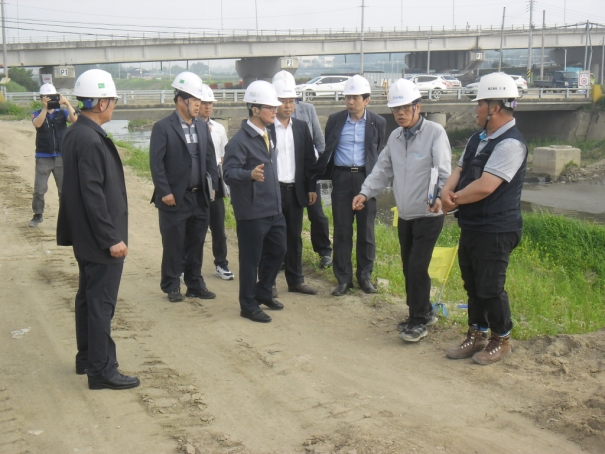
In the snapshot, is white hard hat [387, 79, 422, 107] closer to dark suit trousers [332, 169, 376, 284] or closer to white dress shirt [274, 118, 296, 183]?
dark suit trousers [332, 169, 376, 284]

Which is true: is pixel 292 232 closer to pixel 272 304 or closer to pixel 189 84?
pixel 272 304

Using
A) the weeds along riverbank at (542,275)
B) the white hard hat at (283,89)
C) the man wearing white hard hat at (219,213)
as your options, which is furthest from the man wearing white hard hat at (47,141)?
the white hard hat at (283,89)

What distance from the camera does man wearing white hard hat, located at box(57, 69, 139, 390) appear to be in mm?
4867

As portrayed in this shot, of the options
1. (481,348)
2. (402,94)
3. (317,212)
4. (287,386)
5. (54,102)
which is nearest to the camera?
(287,386)

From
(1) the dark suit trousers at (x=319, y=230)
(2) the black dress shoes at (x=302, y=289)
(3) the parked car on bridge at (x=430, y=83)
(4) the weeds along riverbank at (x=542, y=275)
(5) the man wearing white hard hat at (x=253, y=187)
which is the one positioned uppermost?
(3) the parked car on bridge at (x=430, y=83)

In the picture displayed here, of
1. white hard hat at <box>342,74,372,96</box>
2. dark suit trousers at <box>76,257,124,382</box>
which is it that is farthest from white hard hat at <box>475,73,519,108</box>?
dark suit trousers at <box>76,257,124,382</box>

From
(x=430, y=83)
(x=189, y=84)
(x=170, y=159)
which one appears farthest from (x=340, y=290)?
(x=430, y=83)

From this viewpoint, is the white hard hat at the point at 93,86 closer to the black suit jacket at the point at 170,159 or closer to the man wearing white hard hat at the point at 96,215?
the man wearing white hard hat at the point at 96,215

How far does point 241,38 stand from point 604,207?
4056cm

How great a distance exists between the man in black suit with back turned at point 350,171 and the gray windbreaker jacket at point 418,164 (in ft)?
4.05

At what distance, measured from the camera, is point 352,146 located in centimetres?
764

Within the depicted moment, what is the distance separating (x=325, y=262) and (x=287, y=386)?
3.74 metres

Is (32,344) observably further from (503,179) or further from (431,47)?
(431,47)

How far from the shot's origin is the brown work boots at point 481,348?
18.4 feet
